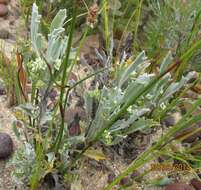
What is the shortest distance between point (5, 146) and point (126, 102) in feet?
1.44

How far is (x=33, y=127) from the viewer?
126 cm

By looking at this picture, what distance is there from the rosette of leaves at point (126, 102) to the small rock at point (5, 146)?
0.92 ft

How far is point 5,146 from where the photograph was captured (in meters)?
1.39

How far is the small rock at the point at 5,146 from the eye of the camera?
1.38m

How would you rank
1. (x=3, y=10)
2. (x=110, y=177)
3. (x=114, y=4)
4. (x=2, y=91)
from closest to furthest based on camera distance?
1. (x=110, y=177)
2. (x=2, y=91)
3. (x=114, y=4)
4. (x=3, y=10)

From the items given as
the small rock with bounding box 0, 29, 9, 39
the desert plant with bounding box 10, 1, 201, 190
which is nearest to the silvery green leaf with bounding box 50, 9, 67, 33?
the desert plant with bounding box 10, 1, 201, 190

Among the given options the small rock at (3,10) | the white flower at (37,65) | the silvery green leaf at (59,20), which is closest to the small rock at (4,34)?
the small rock at (3,10)

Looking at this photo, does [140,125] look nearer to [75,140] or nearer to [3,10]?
[75,140]

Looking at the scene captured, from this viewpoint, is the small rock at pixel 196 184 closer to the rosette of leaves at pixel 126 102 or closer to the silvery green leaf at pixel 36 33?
the rosette of leaves at pixel 126 102

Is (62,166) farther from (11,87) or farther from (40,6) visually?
(40,6)

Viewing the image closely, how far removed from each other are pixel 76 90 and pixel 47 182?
336 millimetres

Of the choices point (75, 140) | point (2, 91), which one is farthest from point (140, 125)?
point (2, 91)

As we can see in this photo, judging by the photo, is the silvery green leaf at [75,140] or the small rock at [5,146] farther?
the small rock at [5,146]

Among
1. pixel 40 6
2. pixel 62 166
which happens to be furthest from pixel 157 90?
pixel 40 6
